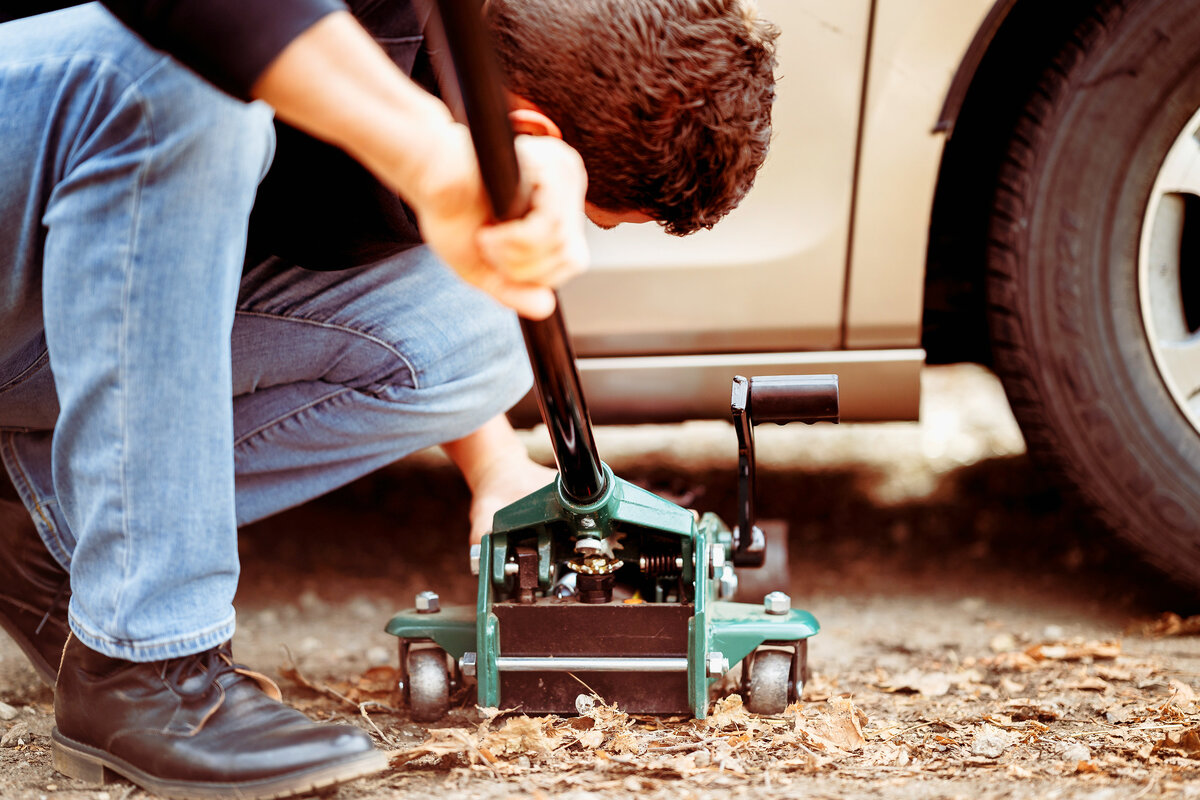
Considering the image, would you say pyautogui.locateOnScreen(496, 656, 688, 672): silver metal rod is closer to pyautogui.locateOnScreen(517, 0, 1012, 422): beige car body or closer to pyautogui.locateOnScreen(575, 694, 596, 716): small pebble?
pyautogui.locateOnScreen(575, 694, 596, 716): small pebble

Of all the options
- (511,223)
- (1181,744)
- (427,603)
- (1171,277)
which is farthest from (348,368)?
(1171,277)

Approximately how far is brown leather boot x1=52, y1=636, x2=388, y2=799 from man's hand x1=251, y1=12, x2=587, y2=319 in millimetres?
596

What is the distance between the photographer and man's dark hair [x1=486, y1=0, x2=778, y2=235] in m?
1.19

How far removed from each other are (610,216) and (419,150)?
1.54 feet

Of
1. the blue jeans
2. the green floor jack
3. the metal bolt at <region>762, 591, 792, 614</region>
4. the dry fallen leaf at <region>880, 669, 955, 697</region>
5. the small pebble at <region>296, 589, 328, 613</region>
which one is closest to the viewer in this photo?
the blue jeans

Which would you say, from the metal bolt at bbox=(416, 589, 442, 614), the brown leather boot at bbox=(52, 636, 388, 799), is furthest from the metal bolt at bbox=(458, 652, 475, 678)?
the brown leather boot at bbox=(52, 636, 388, 799)

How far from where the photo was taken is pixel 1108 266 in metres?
1.79

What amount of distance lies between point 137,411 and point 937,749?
1.06m

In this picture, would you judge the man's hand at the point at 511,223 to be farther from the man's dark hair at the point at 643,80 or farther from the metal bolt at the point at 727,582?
the metal bolt at the point at 727,582

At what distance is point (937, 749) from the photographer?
1.37 m

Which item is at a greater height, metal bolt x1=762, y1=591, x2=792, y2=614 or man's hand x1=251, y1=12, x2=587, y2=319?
man's hand x1=251, y1=12, x2=587, y2=319

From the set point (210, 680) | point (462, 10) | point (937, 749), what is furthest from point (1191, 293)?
point (210, 680)

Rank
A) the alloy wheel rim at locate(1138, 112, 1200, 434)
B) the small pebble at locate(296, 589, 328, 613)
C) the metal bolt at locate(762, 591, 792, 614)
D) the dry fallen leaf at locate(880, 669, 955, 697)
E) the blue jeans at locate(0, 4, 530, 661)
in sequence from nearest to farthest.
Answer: the blue jeans at locate(0, 4, 530, 661)
the metal bolt at locate(762, 591, 792, 614)
the dry fallen leaf at locate(880, 669, 955, 697)
the alloy wheel rim at locate(1138, 112, 1200, 434)
the small pebble at locate(296, 589, 328, 613)

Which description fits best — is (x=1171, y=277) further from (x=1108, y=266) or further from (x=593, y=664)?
(x=593, y=664)
